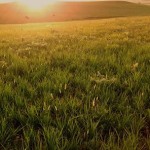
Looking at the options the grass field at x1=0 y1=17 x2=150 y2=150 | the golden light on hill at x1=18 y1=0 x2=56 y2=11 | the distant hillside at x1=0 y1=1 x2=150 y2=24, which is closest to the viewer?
the grass field at x1=0 y1=17 x2=150 y2=150

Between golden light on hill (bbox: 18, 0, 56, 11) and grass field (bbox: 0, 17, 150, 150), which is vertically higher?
golden light on hill (bbox: 18, 0, 56, 11)

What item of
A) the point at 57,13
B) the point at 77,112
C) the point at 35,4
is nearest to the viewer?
the point at 77,112

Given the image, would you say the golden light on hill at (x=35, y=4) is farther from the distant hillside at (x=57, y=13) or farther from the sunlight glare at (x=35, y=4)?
the distant hillside at (x=57, y=13)

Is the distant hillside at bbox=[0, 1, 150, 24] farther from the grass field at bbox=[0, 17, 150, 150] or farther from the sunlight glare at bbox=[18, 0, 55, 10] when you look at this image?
the grass field at bbox=[0, 17, 150, 150]

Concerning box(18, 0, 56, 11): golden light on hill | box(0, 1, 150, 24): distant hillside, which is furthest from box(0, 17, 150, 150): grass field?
box(18, 0, 56, 11): golden light on hill

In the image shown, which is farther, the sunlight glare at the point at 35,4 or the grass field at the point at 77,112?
the sunlight glare at the point at 35,4

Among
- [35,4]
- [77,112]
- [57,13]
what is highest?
[35,4]

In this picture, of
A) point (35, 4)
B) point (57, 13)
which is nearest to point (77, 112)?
point (35, 4)

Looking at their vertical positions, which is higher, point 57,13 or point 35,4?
point 35,4

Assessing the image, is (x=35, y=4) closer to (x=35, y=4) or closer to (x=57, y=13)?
(x=35, y=4)

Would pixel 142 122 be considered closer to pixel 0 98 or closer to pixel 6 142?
pixel 6 142

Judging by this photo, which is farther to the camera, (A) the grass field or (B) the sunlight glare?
(B) the sunlight glare

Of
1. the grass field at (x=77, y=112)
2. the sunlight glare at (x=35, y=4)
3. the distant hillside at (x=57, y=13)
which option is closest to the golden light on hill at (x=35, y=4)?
the sunlight glare at (x=35, y=4)

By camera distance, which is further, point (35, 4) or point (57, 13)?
point (57, 13)
